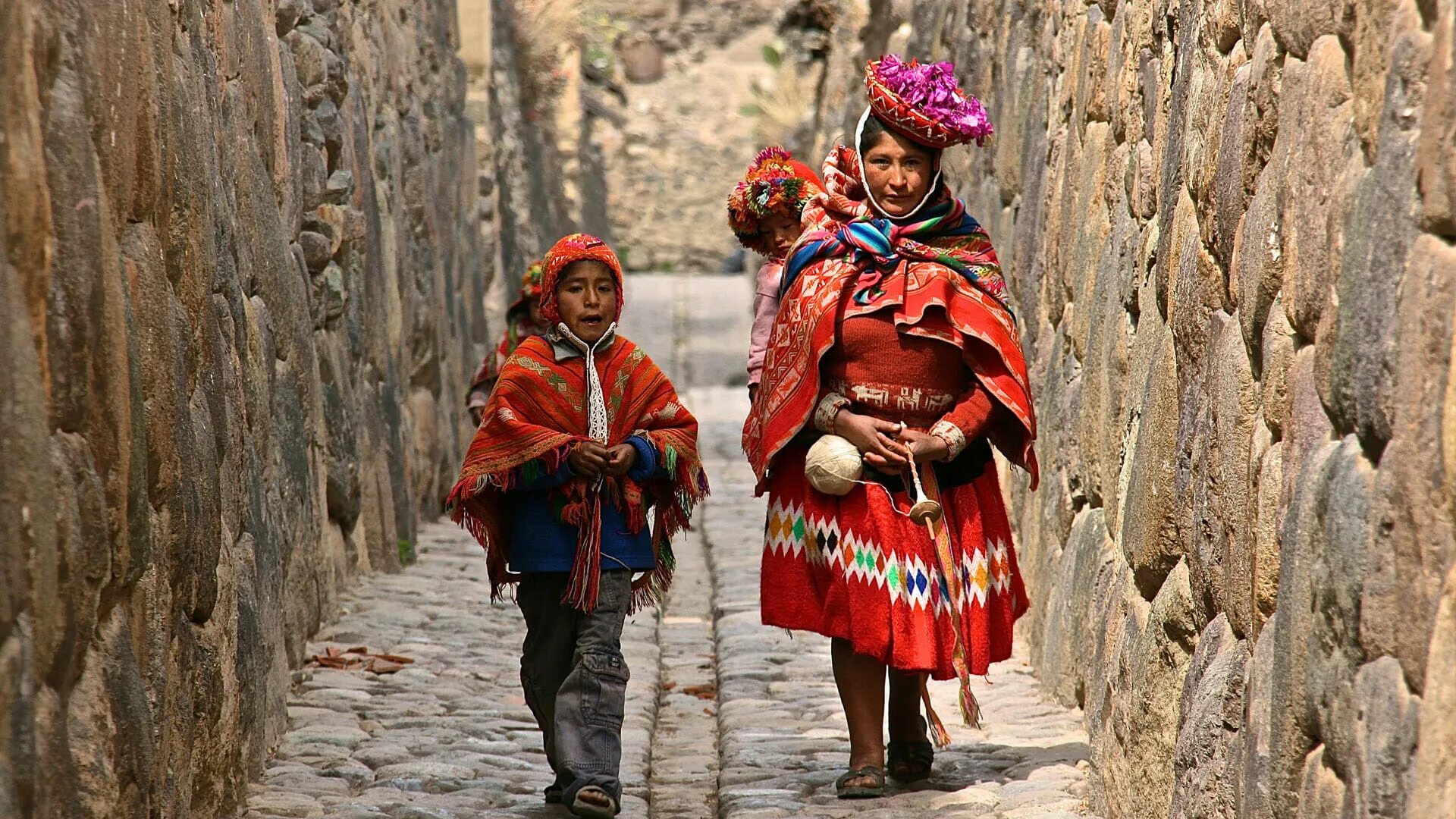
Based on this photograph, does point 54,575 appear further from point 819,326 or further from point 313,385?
point 313,385

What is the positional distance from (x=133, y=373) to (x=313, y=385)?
323 centimetres

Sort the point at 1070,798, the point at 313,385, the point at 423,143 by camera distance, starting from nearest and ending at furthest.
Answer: the point at 1070,798
the point at 313,385
the point at 423,143

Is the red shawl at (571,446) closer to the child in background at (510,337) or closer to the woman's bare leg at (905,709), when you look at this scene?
the woman's bare leg at (905,709)

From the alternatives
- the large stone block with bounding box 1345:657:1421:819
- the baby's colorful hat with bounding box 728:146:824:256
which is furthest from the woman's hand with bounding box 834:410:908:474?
the large stone block with bounding box 1345:657:1421:819

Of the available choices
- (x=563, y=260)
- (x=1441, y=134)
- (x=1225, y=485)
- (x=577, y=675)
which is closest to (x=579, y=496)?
(x=577, y=675)

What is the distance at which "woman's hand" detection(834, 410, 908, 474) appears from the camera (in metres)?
4.63

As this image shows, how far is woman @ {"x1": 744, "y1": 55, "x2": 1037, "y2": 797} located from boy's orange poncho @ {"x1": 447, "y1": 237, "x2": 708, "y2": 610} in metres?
0.28

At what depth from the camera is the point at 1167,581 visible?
4.11m

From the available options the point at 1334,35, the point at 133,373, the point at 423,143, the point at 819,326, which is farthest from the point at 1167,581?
the point at 423,143

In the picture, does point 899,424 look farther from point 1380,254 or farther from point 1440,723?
point 1440,723

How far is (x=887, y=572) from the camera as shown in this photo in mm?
4652

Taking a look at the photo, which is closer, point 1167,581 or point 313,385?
point 1167,581

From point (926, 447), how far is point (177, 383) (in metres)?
1.83

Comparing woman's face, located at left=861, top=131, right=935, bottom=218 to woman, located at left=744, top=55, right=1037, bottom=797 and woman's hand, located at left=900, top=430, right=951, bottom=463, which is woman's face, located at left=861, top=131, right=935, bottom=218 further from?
woman's hand, located at left=900, top=430, right=951, bottom=463
